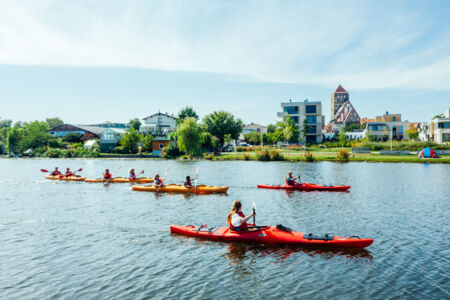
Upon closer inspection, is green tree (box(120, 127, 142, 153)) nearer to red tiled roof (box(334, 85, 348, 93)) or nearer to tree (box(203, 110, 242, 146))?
tree (box(203, 110, 242, 146))

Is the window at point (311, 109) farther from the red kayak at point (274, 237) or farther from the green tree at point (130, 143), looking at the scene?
the red kayak at point (274, 237)

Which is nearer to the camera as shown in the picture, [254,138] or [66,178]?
[66,178]

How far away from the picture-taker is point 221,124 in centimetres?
7562

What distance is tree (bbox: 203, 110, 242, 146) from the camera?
2985 inches

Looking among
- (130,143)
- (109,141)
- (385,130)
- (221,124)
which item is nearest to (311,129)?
(385,130)

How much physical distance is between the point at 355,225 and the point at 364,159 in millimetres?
36478

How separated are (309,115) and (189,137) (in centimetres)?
3736

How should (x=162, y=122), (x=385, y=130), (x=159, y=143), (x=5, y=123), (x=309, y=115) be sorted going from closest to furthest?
(x=159, y=143) → (x=385, y=130) → (x=309, y=115) → (x=162, y=122) → (x=5, y=123)

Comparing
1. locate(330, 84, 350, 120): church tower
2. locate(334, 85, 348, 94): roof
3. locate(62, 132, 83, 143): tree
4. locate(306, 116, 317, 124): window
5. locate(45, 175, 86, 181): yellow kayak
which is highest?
locate(334, 85, 348, 94): roof

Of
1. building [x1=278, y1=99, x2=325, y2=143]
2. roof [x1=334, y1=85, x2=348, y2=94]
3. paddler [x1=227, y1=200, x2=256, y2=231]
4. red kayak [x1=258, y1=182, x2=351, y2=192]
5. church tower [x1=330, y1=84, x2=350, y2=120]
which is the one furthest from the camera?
roof [x1=334, y1=85, x2=348, y2=94]

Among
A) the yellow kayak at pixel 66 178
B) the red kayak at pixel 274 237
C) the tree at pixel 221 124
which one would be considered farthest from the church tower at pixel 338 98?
the red kayak at pixel 274 237

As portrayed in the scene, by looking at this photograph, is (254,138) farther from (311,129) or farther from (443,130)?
(443,130)

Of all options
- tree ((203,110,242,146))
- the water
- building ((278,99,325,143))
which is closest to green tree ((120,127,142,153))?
tree ((203,110,242,146))

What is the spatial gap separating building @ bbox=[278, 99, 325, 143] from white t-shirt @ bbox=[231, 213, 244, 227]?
73322 millimetres
